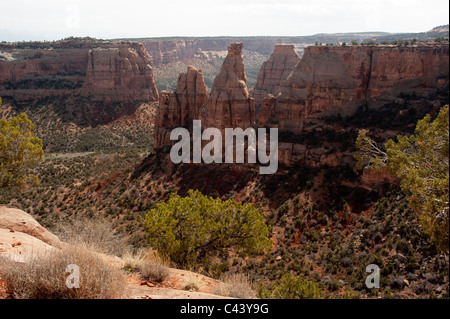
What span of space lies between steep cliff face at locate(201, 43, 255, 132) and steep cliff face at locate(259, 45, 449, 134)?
442cm

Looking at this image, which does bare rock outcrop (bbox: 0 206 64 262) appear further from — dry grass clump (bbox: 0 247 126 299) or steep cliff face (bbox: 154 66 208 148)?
steep cliff face (bbox: 154 66 208 148)

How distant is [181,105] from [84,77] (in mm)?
62299

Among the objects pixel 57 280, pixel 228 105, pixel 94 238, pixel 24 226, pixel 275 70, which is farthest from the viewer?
pixel 275 70

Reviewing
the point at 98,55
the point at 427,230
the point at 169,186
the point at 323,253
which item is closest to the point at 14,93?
the point at 98,55

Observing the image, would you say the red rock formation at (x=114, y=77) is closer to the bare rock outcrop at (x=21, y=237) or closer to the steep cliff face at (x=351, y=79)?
the steep cliff face at (x=351, y=79)

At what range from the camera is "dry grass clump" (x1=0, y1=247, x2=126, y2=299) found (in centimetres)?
999

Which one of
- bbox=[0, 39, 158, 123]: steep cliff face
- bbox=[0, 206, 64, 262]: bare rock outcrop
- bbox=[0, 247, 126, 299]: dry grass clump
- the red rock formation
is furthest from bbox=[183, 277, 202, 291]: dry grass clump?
the red rock formation

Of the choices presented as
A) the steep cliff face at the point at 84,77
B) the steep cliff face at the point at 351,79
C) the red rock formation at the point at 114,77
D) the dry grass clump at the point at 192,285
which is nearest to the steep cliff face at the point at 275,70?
the steep cliff face at the point at 84,77

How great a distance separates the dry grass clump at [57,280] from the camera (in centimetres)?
999

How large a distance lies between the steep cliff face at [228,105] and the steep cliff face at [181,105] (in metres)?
5.72

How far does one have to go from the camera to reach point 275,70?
90.6 metres

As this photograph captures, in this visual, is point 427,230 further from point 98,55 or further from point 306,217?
point 98,55

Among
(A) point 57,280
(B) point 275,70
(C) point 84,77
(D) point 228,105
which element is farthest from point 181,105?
(C) point 84,77

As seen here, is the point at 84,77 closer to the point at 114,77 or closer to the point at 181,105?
the point at 114,77
